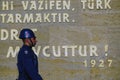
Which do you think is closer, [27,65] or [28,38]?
[27,65]

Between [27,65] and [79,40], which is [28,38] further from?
[79,40]

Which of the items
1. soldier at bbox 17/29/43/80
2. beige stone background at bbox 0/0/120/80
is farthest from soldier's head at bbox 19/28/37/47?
beige stone background at bbox 0/0/120/80

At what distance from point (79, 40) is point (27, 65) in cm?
369

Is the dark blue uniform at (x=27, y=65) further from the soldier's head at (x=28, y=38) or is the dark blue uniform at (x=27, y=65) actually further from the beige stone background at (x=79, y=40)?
the beige stone background at (x=79, y=40)

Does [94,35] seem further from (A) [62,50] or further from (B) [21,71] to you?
(B) [21,71]

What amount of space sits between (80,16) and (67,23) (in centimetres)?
29

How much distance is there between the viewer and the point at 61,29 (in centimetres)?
1323

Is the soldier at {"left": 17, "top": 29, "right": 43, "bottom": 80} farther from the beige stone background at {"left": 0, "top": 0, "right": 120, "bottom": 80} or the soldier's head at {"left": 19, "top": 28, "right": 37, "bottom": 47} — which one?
the beige stone background at {"left": 0, "top": 0, "right": 120, "bottom": 80}

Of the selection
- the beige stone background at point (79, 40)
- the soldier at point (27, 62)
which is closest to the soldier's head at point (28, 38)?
the soldier at point (27, 62)

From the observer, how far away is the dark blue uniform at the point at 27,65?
959 cm

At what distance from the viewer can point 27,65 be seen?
9648 millimetres

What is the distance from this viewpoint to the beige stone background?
520 inches

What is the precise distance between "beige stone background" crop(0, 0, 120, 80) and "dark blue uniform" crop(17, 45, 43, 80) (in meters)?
3.30

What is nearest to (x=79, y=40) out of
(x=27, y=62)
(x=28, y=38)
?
(x=28, y=38)
